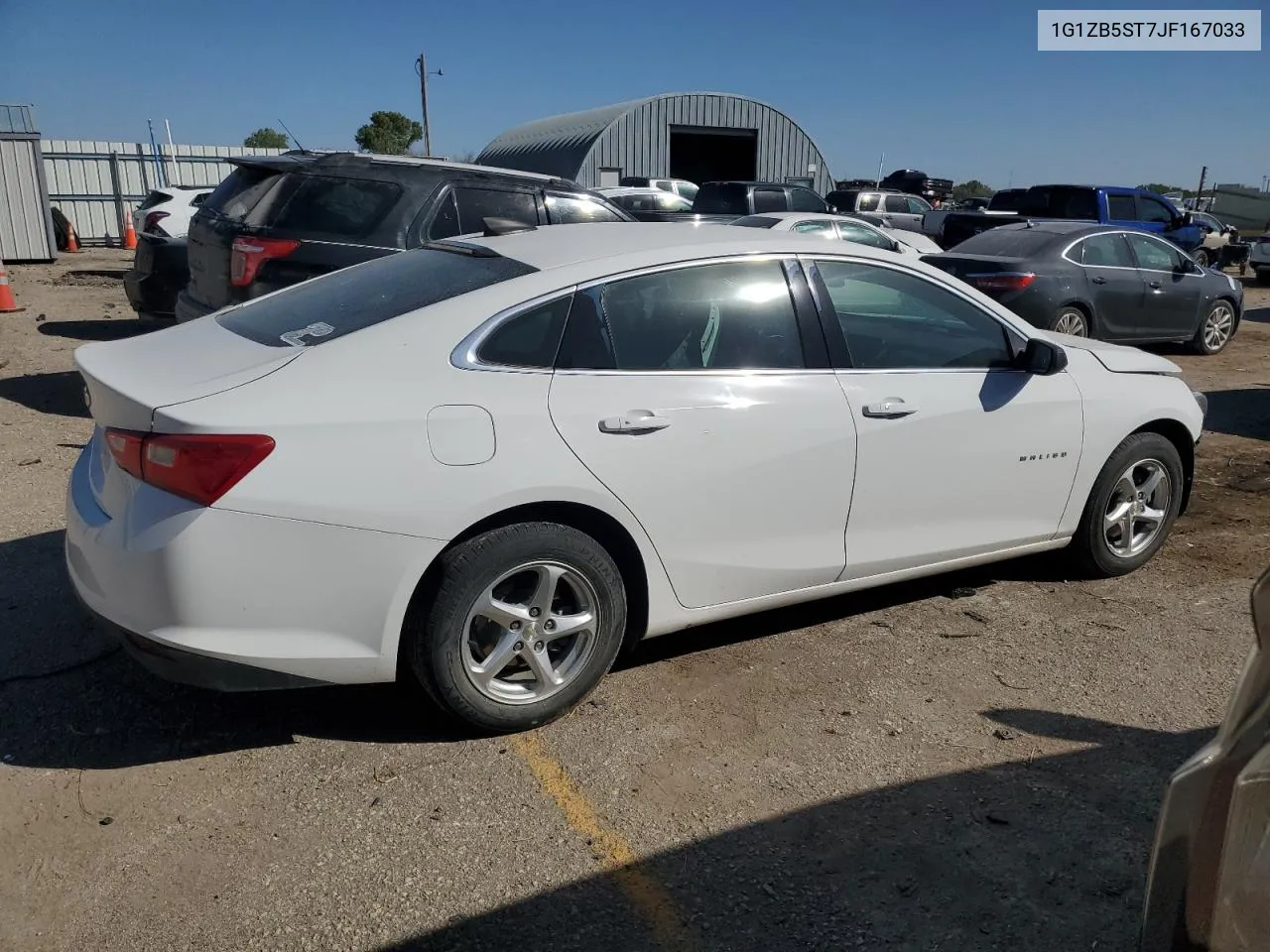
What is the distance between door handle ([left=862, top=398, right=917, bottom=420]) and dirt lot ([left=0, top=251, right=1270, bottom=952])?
952 millimetres

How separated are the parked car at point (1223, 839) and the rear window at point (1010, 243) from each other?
10002 mm

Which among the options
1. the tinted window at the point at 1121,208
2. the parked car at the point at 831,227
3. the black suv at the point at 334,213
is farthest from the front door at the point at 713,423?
the tinted window at the point at 1121,208

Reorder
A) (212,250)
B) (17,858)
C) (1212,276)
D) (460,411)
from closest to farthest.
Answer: (17,858) < (460,411) < (212,250) < (1212,276)

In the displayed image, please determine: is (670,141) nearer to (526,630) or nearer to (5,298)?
(5,298)

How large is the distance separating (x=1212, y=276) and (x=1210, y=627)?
955 cm

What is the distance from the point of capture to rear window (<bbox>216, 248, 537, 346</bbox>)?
3498 mm

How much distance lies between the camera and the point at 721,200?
19719mm

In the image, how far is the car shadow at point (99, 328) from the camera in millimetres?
11375

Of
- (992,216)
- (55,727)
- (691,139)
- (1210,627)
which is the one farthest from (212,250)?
(691,139)

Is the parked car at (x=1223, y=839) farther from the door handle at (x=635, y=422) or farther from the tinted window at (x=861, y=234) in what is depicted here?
the tinted window at (x=861, y=234)

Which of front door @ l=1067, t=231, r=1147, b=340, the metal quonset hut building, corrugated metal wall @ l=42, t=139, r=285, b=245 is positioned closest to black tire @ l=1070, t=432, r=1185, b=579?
front door @ l=1067, t=231, r=1147, b=340

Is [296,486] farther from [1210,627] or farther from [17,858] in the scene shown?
[1210,627]

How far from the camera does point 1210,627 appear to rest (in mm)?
4539

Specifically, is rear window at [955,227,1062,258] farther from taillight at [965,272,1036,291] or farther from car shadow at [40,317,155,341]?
car shadow at [40,317,155,341]
